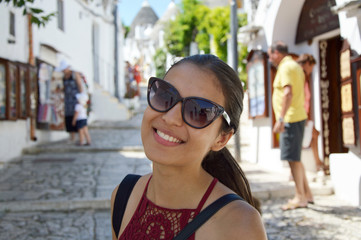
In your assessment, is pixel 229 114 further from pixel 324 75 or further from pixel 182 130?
pixel 324 75

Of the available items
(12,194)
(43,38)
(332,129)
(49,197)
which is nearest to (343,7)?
(332,129)

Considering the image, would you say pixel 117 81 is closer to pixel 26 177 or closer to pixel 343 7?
pixel 26 177

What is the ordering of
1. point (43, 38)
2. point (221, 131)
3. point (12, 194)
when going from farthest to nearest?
point (43, 38)
point (12, 194)
point (221, 131)

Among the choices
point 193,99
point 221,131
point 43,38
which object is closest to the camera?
point 193,99

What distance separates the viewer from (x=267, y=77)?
8.20 meters

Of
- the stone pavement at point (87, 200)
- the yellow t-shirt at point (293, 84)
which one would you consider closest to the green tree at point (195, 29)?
the stone pavement at point (87, 200)

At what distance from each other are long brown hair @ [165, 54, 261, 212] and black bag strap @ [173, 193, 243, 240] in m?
0.31

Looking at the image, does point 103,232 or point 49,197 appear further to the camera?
point 49,197

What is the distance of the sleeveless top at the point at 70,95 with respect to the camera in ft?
32.5

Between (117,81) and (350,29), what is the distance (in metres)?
15.7

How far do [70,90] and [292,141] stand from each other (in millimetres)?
6362

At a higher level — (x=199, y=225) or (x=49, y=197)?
(x=199, y=225)

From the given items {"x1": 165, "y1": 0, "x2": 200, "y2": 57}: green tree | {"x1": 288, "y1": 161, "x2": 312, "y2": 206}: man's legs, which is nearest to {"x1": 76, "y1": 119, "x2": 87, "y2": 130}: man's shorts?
{"x1": 288, "y1": 161, "x2": 312, "y2": 206}: man's legs

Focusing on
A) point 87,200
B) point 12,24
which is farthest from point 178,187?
point 12,24
